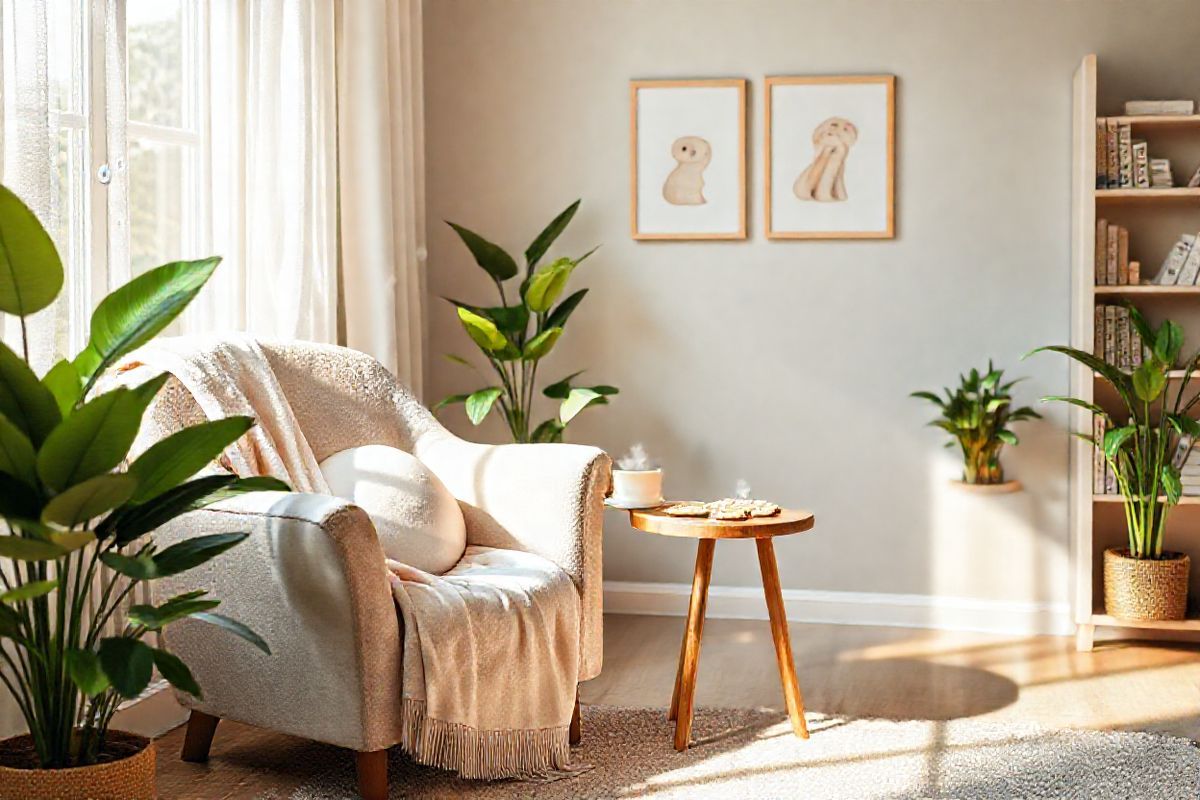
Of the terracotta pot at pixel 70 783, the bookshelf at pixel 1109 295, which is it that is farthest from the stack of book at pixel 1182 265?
the terracotta pot at pixel 70 783

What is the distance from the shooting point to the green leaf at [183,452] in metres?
1.87

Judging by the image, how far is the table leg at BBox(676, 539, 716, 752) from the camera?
2.79 metres

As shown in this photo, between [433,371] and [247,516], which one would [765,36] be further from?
[247,516]

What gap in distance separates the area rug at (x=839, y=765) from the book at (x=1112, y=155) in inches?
65.5

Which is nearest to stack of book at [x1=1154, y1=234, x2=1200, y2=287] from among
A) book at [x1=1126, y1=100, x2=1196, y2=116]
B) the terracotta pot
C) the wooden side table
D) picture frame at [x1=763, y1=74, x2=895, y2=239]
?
book at [x1=1126, y1=100, x2=1196, y2=116]

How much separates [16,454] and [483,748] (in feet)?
3.71

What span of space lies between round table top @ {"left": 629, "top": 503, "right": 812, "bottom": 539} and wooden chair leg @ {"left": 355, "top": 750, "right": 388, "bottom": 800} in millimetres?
750

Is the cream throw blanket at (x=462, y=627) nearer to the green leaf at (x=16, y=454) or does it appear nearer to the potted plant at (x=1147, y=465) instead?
the green leaf at (x=16, y=454)

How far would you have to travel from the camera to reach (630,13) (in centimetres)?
410

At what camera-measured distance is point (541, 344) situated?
12.2 feet

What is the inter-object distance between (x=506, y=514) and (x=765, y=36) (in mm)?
1963

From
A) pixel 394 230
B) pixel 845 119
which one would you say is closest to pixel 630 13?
pixel 845 119

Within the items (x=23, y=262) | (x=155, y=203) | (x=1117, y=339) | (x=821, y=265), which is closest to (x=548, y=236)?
(x=821, y=265)

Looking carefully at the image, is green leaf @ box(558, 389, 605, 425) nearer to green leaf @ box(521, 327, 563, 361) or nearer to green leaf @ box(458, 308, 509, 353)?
green leaf @ box(521, 327, 563, 361)
